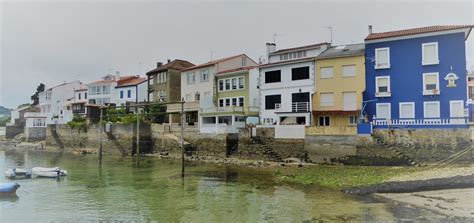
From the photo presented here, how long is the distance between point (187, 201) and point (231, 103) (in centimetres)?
2720

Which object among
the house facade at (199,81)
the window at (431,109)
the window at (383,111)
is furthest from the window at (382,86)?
the house facade at (199,81)

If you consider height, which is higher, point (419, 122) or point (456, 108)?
point (456, 108)

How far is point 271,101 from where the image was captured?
138 feet

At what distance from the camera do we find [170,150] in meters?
46.1

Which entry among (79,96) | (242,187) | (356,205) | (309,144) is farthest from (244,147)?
(79,96)

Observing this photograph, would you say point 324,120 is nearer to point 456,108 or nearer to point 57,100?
point 456,108

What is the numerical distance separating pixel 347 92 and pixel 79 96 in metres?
56.6

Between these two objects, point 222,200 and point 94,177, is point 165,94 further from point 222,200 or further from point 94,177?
point 222,200

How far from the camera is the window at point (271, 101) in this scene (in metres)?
41.5

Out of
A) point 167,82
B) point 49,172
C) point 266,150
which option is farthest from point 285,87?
point 49,172

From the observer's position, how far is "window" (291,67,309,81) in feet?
130

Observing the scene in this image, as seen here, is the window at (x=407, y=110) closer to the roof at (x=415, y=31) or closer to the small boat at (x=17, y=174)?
the roof at (x=415, y=31)

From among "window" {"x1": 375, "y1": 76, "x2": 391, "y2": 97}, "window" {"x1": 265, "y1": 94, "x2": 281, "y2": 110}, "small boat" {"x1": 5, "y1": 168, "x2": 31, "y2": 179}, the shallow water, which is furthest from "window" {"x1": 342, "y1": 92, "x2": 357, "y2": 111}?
"small boat" {"x1": 5, "y1": 168, "x2": 31, "y2": 179}

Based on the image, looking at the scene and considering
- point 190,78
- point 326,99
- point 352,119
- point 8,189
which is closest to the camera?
point 8,189
